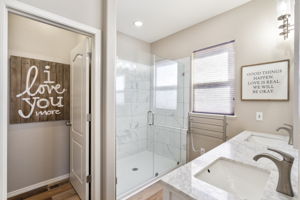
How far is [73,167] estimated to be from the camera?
2.04m

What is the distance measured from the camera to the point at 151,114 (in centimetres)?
293

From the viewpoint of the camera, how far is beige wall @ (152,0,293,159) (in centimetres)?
168

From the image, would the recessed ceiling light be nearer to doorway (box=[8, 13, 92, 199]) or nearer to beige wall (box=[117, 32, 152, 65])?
beige wall (box=[117, 32, 152, 65])

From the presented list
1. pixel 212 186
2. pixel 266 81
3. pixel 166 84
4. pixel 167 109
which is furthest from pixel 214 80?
pixel 212 186

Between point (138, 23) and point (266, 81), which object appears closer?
point (266, 81)

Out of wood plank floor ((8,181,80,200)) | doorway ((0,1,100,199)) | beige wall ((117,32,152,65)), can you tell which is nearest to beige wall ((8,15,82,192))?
doorway ((0,1,100,199))

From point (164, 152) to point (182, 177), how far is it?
Result: 7.08 ft

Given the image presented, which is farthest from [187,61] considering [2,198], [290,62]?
[2,198]

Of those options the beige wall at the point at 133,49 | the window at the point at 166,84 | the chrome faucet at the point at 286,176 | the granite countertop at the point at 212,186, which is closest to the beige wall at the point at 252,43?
the granite countertop at the point at 212,186

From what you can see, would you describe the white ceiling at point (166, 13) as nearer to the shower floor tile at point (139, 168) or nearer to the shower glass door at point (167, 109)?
the shower glass door at point (167, 109)

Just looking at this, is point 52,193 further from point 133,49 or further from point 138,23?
point 138,23

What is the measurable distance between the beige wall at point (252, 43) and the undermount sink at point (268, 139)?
127 millimetres

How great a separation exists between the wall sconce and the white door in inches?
83.1

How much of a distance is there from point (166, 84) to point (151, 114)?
0.68 metres
